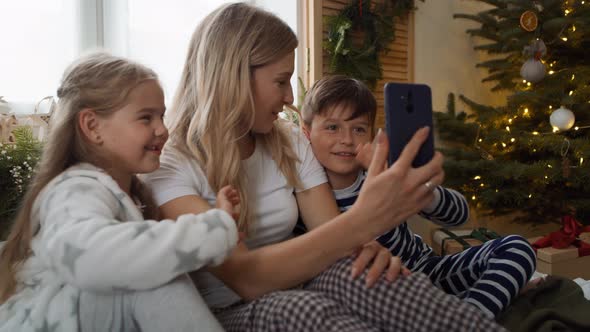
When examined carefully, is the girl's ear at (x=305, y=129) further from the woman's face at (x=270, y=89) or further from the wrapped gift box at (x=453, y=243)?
the wrapped gift box at (x=453, y=243)

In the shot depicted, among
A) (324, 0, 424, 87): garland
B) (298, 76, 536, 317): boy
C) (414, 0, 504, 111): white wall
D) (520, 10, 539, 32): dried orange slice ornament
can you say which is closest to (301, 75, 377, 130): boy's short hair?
(298, 76, 536, 317): boy

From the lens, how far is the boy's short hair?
139cm

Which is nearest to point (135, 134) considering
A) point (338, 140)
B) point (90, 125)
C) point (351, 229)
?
point (90, 125)

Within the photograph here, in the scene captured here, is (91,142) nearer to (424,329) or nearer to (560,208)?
(424,329)

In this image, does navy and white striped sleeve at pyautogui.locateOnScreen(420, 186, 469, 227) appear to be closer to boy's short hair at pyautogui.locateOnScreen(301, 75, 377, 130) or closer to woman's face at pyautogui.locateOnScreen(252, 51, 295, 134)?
boy's short hair at pyautogui.locateOnScreen(301, 75, 377, 130)

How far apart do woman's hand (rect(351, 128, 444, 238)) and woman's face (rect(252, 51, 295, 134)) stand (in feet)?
1.13

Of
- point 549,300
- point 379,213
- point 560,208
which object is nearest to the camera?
point 379,213

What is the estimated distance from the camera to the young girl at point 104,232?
0.73 meters

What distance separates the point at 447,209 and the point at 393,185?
18.3 inches

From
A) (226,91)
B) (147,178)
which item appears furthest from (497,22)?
(147,178)

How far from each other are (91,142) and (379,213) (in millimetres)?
609

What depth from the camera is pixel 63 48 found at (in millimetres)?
2178

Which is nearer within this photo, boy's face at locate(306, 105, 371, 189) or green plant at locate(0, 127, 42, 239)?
boy's face at locate(306, 105, 371, 189)

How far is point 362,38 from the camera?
2889 millimetres
